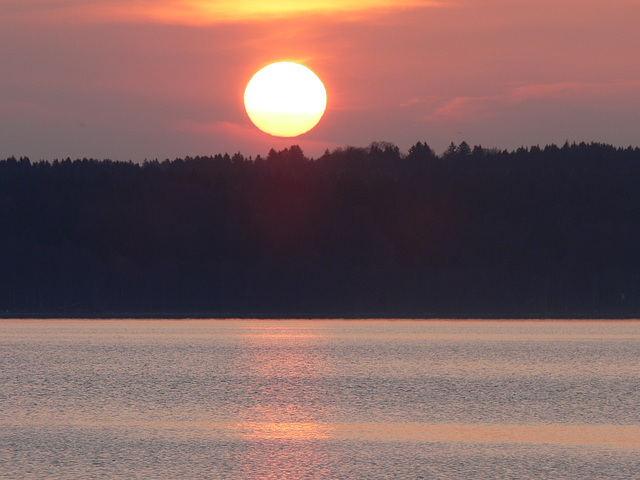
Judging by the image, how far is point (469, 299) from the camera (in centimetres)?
17562

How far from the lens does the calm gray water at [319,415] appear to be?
27.8 metres

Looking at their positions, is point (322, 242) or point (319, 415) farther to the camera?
point (322, 242)

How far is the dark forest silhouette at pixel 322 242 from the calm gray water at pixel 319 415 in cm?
9116

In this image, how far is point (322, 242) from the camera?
18162 cm

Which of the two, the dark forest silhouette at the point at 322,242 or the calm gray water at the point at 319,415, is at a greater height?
the dark forest silhouette at the point at 322,242

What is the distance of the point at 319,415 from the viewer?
1547 inches

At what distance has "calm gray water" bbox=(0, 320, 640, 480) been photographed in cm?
2783

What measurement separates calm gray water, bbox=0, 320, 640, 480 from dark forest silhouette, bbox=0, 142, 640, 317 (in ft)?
299

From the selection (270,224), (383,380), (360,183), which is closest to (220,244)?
(270,224)

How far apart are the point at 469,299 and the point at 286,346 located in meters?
85.3

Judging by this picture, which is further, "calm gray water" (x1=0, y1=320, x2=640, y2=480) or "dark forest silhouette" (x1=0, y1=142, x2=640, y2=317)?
"dark forest silhouette" (x1=0, y1=142, x2=640, y2=317)

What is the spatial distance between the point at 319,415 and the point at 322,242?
467 feet

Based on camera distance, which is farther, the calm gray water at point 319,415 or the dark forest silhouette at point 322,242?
the dark forest silhouette at point 322,242

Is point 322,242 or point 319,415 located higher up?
point 322,242
